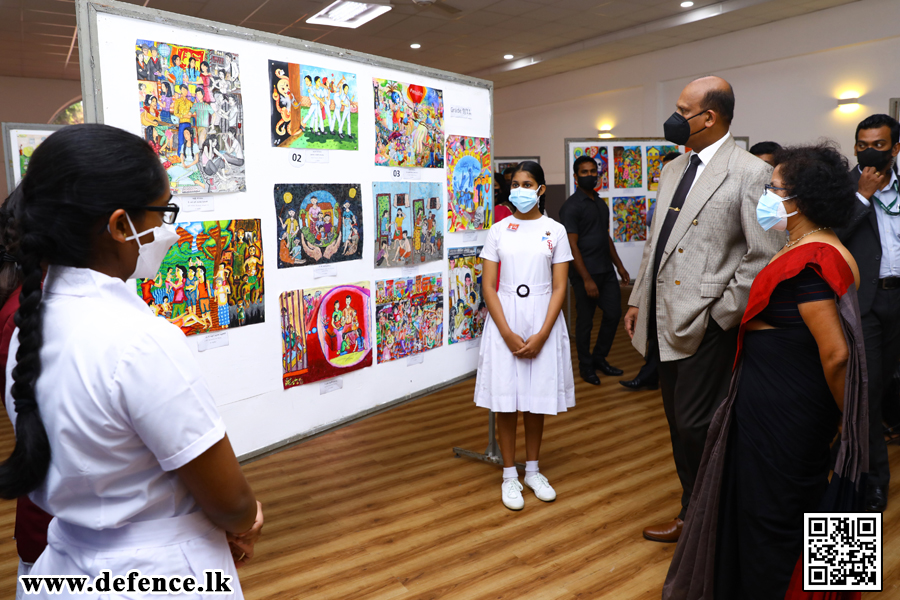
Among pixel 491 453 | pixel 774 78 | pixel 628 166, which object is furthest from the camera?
pixel 774 78

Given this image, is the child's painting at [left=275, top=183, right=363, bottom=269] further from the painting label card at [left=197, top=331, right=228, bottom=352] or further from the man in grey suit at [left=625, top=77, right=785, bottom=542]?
the man in grey suit at [left=625, top=77, right=785, bottom=542]

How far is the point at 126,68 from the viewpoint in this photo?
5.93 ft

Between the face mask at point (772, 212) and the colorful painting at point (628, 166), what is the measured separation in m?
4.47

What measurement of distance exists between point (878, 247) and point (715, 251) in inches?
50.9

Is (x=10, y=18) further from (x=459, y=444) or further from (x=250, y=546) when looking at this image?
(x=250, y=546)

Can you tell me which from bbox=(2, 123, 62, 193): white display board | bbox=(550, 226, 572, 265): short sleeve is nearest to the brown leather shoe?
bbox=(550, 226, 572, 265): short sleeve

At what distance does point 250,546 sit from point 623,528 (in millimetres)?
2176

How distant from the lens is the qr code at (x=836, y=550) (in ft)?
6.41

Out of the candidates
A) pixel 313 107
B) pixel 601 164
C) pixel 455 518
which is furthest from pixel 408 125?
pixel 601 164

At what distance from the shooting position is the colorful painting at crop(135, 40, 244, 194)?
6.13ft

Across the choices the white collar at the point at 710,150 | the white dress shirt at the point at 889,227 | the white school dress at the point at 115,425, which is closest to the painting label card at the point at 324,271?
the white school dress at the point at 115,425

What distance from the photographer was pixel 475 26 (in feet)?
29.7

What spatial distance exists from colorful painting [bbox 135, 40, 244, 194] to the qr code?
7.17 ft

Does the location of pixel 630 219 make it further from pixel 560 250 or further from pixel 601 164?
pixel 560 250
